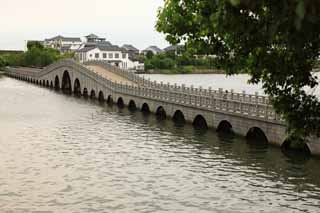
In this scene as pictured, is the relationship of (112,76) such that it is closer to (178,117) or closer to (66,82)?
(66,82)

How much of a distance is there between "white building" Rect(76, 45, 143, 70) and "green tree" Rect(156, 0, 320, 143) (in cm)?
16854

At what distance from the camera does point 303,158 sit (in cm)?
3200

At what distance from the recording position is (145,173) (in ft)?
96.0

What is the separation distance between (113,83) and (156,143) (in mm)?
34846

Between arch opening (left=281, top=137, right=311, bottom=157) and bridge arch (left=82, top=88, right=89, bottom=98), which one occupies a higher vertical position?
bridge arch (left=82, top=88, right=89, bottom=98)

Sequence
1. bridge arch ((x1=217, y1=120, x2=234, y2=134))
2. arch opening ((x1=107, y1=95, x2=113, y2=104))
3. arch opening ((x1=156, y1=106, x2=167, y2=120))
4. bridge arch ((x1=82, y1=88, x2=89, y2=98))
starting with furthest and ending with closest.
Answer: bridge arch ((x1=82, y1=88, x2=89, y2=98)) → arch opening ((x1=107, y1=95, x2=113, y2=104)) → arch opening ((x1=156, y1=106, x2=167, y2=120)) → bridge arch ((x1=217, y1=120, x2=234, y2=134))

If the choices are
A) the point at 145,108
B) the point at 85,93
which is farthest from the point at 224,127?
the point at 85,93

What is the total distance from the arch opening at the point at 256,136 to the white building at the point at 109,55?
149 metres

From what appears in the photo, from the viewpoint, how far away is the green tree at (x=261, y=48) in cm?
1049

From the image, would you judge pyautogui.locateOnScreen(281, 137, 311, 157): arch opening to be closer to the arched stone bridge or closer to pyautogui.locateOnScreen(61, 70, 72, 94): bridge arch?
the arched stone bridge

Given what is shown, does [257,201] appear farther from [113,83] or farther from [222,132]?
[113,83]

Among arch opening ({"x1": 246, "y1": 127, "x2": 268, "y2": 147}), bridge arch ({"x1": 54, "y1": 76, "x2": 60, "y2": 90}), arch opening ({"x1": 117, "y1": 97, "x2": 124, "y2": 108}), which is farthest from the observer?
bridge arch ({"x1": 54, "y1": 76, "x2": 60, "y2": 90})

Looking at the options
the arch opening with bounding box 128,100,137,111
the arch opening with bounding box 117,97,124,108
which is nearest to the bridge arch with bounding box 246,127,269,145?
the arch opening with bounding box 128,100,137,111

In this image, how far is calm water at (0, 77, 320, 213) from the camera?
76.5 ft
